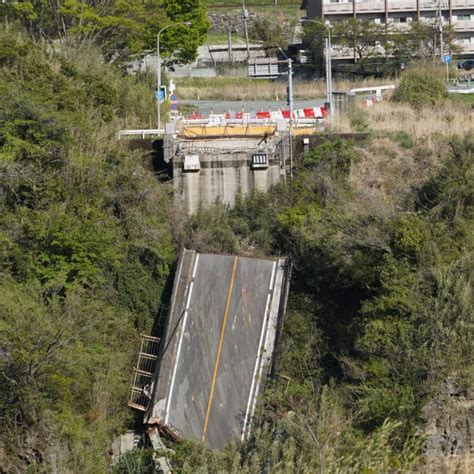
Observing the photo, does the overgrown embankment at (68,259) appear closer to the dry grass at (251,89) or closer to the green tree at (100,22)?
the green tree at (100,22)

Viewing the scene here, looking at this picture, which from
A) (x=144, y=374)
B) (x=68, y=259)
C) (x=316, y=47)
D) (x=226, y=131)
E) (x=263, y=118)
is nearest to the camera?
(x=144, y=374)

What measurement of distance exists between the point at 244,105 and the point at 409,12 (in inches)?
639

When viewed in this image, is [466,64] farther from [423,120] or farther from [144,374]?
[144,374]

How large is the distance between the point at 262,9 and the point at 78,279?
44.8 m

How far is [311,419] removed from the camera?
17969 millimetres

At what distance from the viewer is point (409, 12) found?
1948 inches

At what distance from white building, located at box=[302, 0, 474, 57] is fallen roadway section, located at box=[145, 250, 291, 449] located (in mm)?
29358

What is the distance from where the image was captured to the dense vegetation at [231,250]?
19.3m

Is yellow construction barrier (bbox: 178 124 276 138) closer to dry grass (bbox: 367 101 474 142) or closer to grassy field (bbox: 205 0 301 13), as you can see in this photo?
dry grass (bbox: 367 101 474 142)

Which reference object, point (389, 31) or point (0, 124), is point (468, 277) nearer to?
point (0, 124)

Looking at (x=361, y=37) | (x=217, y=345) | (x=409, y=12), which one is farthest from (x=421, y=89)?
(x=409, y=12)

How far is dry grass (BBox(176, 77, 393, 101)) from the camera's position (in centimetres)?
3950

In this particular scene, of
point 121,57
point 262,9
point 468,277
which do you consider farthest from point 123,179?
point 262,9

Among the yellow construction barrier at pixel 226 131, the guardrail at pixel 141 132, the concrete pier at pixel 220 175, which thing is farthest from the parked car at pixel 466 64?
the concrete pier at pixel 220 175
